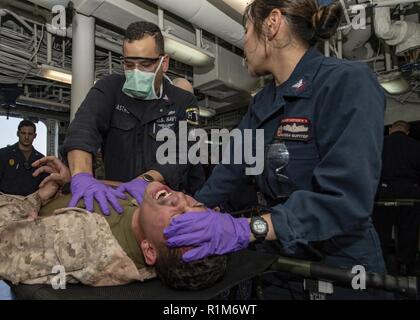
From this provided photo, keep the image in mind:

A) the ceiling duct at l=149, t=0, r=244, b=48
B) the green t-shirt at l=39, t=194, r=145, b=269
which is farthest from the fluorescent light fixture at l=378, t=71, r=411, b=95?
the green t-shirt at l=39, t=194, r=145, b=269

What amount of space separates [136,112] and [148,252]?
0.89 metres

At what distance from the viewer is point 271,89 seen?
135cm

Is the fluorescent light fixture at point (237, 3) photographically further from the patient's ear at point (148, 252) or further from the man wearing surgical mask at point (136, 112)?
the patient's ear at point (148, 252)

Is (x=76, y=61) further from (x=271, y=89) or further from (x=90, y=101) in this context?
(x=271, y=89)

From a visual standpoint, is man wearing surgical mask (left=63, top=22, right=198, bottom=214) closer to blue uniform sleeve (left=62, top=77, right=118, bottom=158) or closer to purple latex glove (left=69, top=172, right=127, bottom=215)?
blue uniform sleeve (left=62, top=77, right=118, bottom=158)

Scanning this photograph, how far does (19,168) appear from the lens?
3.98 meters

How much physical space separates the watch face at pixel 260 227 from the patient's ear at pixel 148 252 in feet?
1.49

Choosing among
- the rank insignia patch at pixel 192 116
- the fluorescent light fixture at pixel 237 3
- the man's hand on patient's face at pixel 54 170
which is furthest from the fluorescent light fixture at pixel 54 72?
the rank insignia patch at pixel 192 116

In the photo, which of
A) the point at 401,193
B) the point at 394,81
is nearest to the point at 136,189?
the point at 401,193

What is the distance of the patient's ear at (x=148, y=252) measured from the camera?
117cm

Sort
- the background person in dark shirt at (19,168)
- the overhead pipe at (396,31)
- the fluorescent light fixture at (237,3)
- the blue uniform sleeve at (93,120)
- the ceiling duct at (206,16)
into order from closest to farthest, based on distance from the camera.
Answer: the blue uniform sleeve at (93,120) → the fluorescent light fixture at (237,3) → the ceiling duct at (206,16) → the overhead pipe at (396,31) → the background person in dark shirt at (19,168)

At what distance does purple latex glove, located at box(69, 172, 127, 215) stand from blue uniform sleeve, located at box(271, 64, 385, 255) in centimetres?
71
